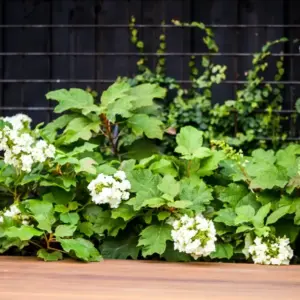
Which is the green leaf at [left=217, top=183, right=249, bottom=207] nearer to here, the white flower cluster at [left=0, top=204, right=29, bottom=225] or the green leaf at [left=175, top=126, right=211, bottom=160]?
the green leaf at [left=175, top=126, right=211, bottom=160]

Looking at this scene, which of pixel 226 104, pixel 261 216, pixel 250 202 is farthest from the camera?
pixel 226 104

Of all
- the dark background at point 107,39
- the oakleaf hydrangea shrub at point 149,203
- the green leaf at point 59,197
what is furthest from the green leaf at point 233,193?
the dark background at point 107,39

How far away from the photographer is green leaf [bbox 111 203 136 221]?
1971 mm

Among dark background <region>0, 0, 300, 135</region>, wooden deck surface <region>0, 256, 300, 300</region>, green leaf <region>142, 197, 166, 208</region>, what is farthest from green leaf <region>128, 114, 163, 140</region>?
dark background <region>0, 0, 300, 135</region>

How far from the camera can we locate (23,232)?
1858mm

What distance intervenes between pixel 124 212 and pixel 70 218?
16 centimetres

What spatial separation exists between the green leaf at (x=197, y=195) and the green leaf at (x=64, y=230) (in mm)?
330

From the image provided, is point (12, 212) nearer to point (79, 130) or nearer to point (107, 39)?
point (79, 130)

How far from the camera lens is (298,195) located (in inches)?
79.4

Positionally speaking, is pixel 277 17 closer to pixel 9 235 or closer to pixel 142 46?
pixel 142 46

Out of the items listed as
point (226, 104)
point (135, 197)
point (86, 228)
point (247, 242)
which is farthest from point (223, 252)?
point (226, 104)

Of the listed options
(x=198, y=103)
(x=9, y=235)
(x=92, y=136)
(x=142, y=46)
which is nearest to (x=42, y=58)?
(x=142, y=46)

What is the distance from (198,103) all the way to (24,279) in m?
1.68

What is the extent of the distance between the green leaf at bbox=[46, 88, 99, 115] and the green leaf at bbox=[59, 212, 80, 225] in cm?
43
